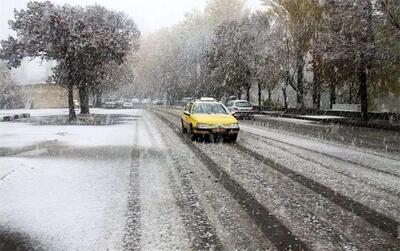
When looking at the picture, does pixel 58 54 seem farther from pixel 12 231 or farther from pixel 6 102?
pixel 6 102

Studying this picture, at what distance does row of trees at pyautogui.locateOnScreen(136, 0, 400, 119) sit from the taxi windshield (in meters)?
11.2

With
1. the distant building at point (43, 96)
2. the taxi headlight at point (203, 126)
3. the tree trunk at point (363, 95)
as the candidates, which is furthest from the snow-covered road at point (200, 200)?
the distant building at point (43, 96)

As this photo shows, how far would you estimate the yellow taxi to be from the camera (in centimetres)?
1836

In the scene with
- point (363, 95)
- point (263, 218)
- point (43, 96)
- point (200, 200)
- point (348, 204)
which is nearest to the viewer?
point (263, 218)

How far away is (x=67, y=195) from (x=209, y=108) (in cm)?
1230

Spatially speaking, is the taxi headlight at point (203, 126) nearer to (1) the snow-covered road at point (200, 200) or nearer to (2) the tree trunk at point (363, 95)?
(1) the snow-covered road at point (200, 200)

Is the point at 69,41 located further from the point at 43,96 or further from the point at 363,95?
the point at 43,96

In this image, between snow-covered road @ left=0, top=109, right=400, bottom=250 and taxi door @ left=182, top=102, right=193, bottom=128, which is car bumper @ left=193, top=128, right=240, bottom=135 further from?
snow-covered road @ left=0, top=109, right=400, bottom=250

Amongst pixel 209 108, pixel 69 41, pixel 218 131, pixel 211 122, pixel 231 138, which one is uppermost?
pixel 69 41

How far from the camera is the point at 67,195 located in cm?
865

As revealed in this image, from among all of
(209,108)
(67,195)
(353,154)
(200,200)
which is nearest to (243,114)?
(209,108)

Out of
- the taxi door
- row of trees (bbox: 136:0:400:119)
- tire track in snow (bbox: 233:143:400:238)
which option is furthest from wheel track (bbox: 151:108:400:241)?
row of trees (bbox: 136:0:400:119)

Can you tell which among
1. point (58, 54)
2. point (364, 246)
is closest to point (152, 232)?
point (364, 246)

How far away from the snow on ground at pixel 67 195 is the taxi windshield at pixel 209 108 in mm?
5149
